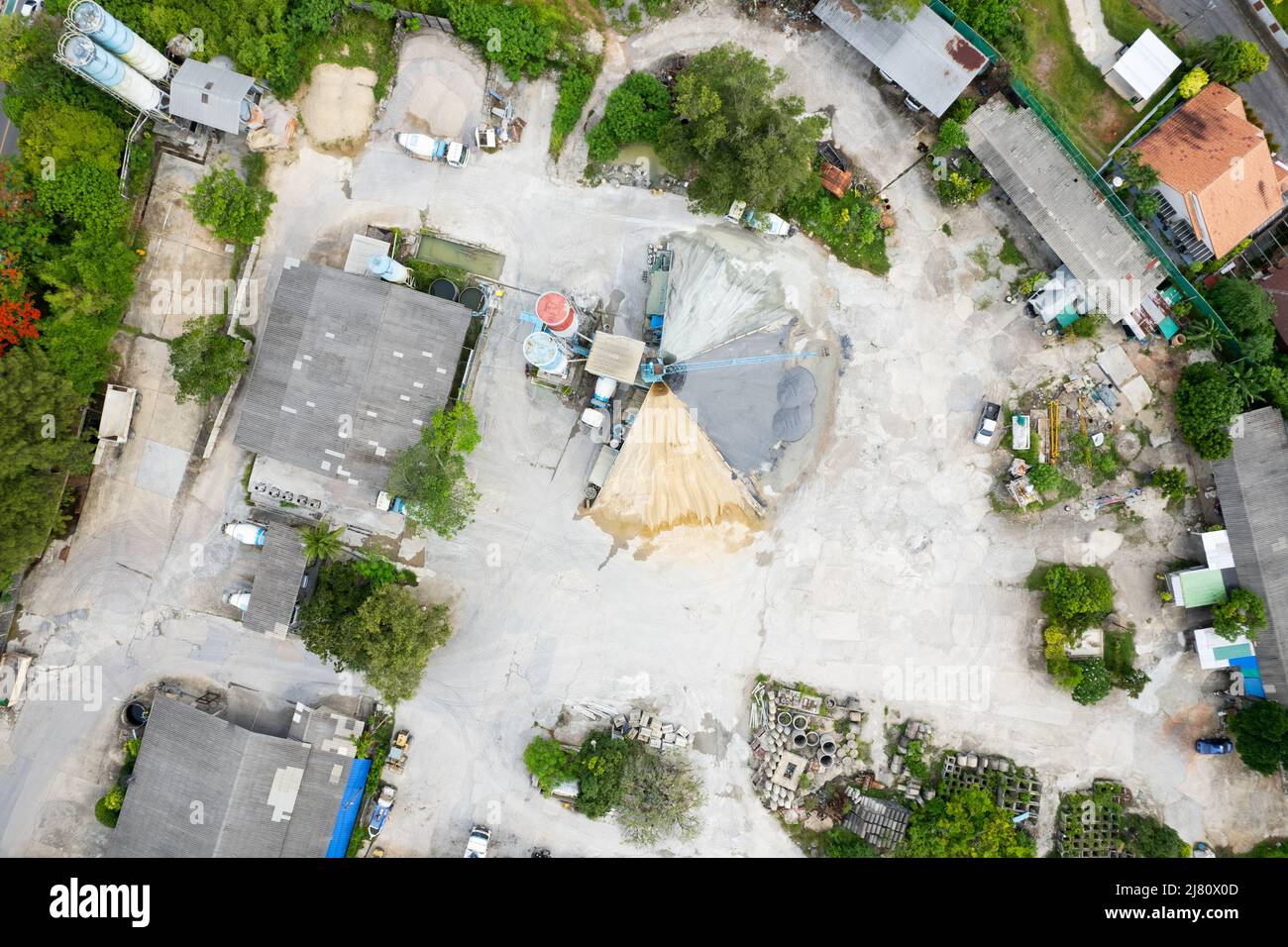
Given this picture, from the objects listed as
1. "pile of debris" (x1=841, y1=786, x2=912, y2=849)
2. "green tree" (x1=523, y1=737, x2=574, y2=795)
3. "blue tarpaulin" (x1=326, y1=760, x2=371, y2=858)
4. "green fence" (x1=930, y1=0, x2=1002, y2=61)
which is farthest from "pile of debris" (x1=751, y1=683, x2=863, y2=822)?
"green fence" (x1=930, y1=0, x2=1002, y2=61)

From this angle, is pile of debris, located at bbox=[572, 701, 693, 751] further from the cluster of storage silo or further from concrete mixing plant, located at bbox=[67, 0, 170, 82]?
concrete mixing plant, located at bbox=[67, 0, 170, 82]

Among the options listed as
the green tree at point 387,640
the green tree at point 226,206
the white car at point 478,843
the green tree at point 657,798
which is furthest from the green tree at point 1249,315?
the green tree at point 226,206

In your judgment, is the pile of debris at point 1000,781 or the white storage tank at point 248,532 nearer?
the pile of debris at point 1000,781

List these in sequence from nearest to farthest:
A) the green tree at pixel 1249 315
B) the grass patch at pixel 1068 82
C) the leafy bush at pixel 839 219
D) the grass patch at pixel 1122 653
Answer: the green tree at pixel 1249 315 < the grass patch at pixel 1122 653 < the leafy bush at pixel 839 219 < the grass patch at pixel 1068 82

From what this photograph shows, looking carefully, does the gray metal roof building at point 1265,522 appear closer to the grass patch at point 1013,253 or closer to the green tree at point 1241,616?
the green tree at point 1241,616

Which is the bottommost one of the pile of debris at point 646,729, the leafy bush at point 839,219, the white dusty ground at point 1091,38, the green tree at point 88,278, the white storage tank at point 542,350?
the pile of debris at point 646,729

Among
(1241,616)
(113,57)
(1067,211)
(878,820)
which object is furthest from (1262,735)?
(113,57)

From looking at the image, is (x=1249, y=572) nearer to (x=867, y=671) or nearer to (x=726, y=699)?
(x=867, y=671)

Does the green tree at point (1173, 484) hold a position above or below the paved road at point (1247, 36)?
below
